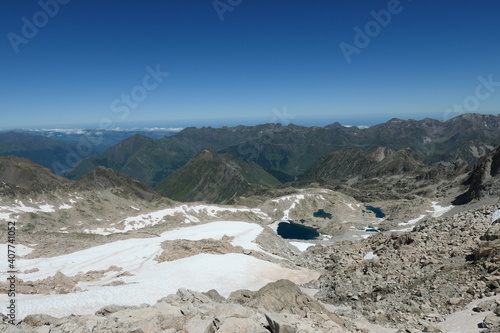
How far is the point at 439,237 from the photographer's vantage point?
3650 centimetres

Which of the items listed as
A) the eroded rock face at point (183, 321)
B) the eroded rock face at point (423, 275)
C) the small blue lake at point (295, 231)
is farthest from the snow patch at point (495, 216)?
the small blue lake at point (295, 231)

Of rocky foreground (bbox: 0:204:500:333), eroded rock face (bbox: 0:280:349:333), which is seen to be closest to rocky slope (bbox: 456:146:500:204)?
rocky foreground (bbox: 0:204:500:333)

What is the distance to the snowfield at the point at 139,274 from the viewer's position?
23.9 meters

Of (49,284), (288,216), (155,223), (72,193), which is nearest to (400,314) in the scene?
(49,284)

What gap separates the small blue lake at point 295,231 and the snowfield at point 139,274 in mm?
88674

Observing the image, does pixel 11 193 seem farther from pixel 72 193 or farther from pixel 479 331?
pixel 479 331

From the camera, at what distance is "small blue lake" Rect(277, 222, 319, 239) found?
453ft

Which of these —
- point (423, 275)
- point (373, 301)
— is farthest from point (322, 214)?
point (373, 301)

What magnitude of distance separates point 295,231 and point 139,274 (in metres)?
120

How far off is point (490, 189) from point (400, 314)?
156733mm

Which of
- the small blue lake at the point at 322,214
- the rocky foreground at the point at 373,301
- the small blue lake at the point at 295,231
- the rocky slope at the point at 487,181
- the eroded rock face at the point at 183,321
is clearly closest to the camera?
the eroded rock face at the point at 183,321

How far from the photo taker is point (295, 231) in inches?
5851

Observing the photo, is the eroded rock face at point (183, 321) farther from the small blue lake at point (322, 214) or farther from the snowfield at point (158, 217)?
the small blue lake at point (322, 214)

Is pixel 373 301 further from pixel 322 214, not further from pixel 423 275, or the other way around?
pixel 322 214
